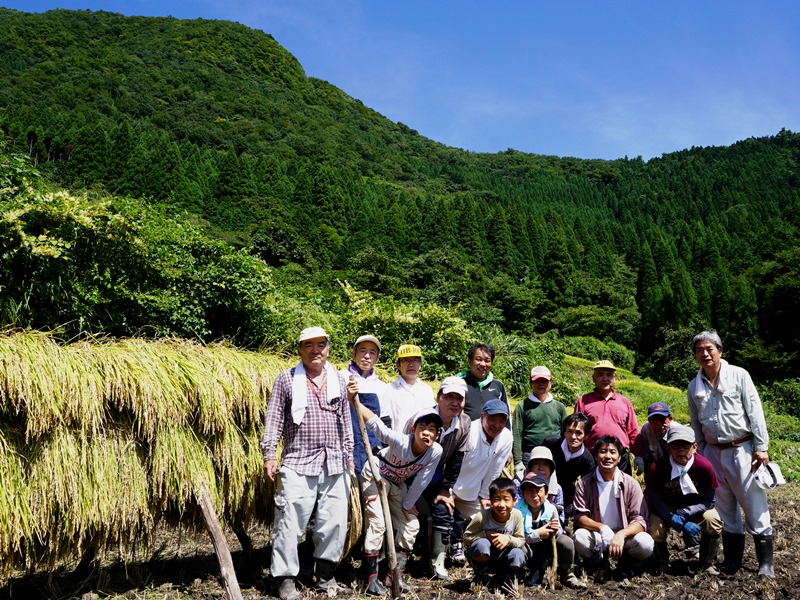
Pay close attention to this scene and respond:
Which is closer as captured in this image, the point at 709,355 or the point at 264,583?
the point at 264,583

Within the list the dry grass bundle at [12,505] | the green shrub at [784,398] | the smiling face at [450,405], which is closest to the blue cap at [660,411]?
the smiling face at [450,405]

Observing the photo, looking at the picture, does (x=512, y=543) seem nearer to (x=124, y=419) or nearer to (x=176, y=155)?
(x=124, y=419)

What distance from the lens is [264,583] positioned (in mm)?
4023

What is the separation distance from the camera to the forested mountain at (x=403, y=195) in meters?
39.7

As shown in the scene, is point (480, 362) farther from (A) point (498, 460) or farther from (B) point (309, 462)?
(B) point (309, 462)

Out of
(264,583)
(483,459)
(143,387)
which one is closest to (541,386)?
(483,459)

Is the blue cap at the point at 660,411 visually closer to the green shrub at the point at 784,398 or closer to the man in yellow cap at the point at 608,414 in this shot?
the man in yellow cap at the point at 608,414

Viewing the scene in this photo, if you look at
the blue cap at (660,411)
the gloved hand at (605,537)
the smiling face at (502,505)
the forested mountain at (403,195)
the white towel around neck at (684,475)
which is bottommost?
the gloved hand at (605,537)

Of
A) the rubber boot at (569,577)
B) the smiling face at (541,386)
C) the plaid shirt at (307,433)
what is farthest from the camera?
the smiling face at (541,386)

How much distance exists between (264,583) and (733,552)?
3.18 metres

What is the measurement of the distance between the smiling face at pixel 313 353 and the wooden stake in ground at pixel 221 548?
3.29ft

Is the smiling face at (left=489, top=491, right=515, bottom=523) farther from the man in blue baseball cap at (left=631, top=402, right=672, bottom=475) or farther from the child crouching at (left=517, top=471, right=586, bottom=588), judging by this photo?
the man in blue baseball cap at (left=631, top=402, right=672, bottom=475)

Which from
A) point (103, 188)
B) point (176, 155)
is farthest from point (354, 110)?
point (103, 188)

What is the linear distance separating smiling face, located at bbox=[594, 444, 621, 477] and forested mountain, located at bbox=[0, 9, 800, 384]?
7.33 metres
